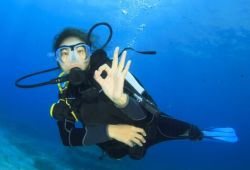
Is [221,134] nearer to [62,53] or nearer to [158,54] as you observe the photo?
[62,53]

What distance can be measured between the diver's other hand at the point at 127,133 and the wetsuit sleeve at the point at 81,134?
9 cm

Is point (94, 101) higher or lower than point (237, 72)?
lower

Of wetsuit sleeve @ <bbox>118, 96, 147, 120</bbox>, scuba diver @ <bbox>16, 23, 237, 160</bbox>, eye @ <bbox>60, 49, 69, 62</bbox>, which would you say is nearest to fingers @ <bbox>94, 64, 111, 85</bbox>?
scuba diver @ <bbox>16, 23, 237, 160</bbox>

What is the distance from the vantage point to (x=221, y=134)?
226 inches

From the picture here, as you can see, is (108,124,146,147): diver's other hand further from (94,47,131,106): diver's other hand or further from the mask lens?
the mask lens

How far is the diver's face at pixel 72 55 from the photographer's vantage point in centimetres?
428

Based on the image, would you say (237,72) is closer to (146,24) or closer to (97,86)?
(146,24)

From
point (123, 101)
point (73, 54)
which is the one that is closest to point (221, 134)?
point (123, 101)

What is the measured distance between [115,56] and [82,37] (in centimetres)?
112

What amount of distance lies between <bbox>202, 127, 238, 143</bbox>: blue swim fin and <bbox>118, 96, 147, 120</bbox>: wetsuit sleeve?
177cm

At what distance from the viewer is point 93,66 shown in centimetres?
429

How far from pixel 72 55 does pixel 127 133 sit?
1.22 meters

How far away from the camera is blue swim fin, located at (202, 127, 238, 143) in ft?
18.3

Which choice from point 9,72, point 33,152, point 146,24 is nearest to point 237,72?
point 146,24
